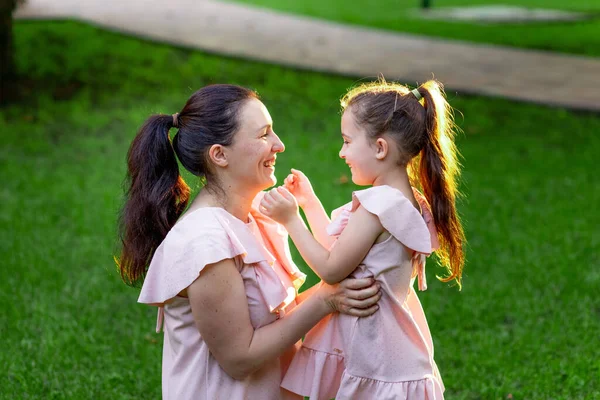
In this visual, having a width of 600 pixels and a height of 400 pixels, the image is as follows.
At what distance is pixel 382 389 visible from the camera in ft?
8.58

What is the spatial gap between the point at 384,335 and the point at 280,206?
19.2 inches

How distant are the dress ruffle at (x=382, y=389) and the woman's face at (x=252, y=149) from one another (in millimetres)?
649

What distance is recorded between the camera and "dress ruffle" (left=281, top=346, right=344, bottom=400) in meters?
2.69

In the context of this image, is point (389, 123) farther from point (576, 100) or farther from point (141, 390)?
point (576, 100)

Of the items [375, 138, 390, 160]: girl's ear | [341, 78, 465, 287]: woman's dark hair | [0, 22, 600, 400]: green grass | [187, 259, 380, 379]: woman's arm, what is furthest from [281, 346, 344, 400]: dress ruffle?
[0, 22, 600, 400]: green grass

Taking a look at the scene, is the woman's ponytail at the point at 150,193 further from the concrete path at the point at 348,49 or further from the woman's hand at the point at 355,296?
the concrete path at the point at 348,49

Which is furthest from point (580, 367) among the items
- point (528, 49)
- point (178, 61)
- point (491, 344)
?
point (528, 49)

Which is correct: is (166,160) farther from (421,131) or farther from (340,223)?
(421,131)

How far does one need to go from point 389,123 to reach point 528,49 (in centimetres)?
914

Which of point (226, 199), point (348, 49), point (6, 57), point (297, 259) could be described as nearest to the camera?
point (226, 199)

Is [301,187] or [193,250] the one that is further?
[301,187]

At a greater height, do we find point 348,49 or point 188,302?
point 348,49

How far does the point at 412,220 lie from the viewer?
2.58 metres

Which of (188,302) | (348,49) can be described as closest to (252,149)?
(188,302)
